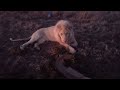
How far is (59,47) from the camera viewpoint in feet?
8.98

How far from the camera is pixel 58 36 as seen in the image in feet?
9.02

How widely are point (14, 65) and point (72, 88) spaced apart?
0.63 m

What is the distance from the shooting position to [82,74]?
265cm

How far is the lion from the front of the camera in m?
2.72

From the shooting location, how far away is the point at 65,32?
270cm

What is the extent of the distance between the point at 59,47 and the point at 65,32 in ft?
0.54

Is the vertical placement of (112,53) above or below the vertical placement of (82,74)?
above

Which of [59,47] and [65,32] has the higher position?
[65,32]

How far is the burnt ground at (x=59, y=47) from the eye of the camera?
268cm

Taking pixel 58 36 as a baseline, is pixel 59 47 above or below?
below

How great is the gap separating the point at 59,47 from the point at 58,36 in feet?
0.37

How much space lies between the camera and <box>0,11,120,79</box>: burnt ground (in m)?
2.68
